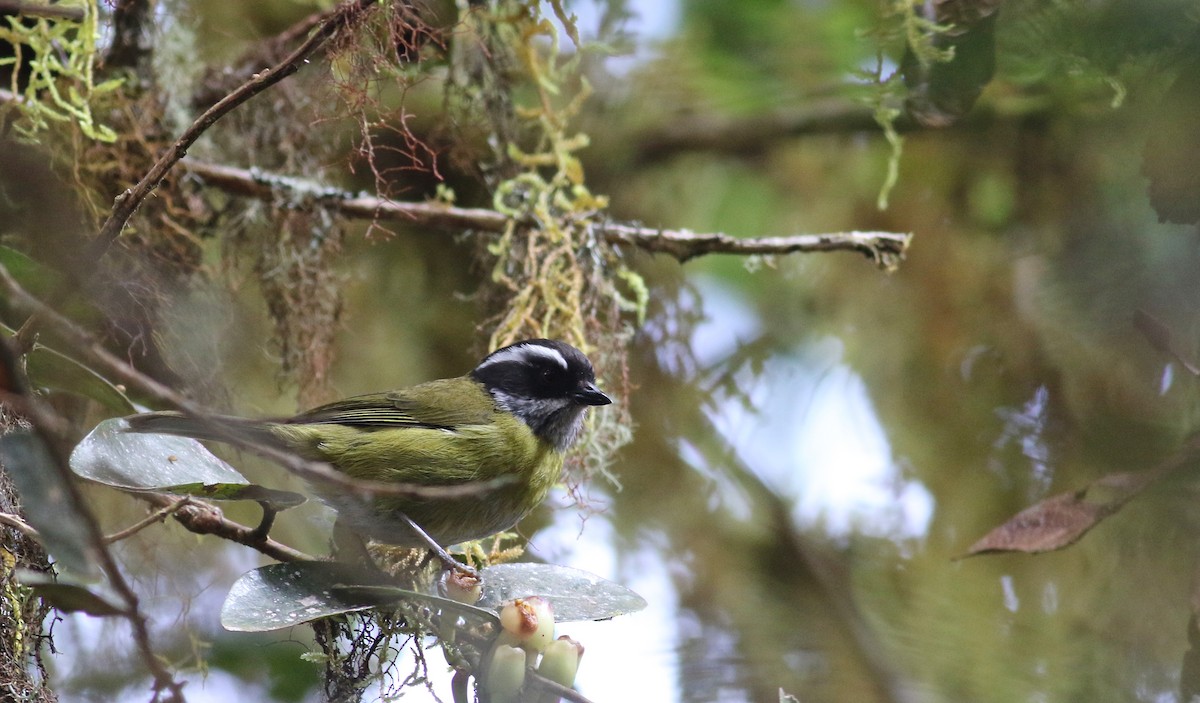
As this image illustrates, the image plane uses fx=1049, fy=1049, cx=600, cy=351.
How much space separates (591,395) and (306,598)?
44.4 inches

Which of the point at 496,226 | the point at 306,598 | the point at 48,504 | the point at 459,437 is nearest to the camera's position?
the point at 48,504

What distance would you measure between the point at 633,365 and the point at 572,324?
894 mm

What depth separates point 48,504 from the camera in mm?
1420

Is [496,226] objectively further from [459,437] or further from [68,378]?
[68,378]

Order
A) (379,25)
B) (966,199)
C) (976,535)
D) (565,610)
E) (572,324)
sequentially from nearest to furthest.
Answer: (565,610) < (379,25) < (572,324) < (976,535) < (966,199)

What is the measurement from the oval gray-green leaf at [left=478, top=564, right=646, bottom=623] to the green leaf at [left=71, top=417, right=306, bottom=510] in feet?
1.41

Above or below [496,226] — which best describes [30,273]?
below

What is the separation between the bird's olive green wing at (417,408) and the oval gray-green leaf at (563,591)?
65 centimetres

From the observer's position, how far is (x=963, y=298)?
3.88m

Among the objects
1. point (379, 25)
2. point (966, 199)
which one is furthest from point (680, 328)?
point (379, 25)

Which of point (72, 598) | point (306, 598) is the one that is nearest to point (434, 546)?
point (306, 598)

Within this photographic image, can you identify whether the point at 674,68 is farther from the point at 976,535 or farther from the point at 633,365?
the point at 976,535

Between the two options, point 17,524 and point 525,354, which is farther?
point 525,354

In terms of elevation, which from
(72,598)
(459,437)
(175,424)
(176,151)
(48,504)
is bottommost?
(72,598)
